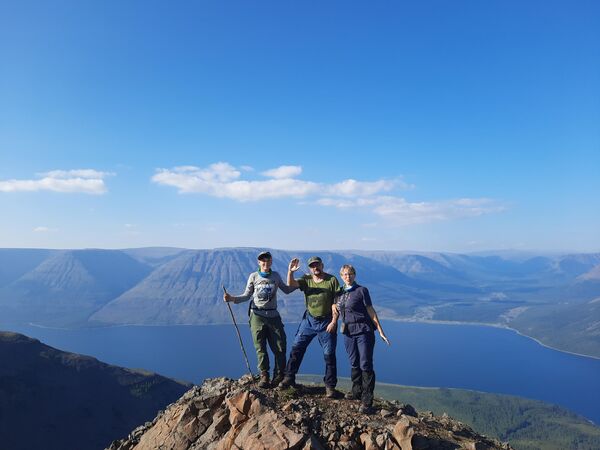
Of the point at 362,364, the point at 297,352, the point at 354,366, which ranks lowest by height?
the point at 354,366

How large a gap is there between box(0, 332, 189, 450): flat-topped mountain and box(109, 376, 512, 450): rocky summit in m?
103

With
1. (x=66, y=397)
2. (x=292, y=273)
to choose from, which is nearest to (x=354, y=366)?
(x=292, y=273)

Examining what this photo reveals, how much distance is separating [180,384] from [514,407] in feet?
449

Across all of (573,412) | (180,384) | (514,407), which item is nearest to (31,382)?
(180,384)

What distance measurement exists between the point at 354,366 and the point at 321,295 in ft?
7.66

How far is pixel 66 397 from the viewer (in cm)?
11219

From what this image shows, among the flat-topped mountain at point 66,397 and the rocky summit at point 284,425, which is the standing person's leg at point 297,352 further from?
the flat-topped mountain at point 66,397

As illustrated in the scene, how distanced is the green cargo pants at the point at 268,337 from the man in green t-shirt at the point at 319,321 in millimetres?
493

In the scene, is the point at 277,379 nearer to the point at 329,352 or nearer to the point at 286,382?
the point at 286,382

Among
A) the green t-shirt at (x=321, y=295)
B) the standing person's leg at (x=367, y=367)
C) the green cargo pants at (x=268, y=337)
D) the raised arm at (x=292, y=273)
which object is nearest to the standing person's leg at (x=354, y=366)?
the standing person's leg at (x=367, y=367)

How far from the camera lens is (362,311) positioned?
12734 millimetres

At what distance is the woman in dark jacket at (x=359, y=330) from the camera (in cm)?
1243

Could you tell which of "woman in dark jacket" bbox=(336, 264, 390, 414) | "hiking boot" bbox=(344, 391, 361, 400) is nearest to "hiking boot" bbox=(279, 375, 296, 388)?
"hiking boot" bbox=(344, 391, 361, 400)

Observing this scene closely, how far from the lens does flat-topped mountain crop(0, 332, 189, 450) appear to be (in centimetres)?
9744
